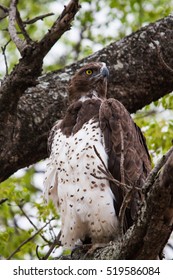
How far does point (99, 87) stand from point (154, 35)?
689 millimetres

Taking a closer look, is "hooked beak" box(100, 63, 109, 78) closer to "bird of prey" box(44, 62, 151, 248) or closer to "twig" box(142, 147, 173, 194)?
"bird of prey" box(44, 62, 151, 248)

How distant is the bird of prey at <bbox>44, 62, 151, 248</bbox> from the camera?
5.74m

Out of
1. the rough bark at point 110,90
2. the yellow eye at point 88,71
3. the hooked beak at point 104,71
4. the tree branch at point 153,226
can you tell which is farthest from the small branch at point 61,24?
the tree branch at point 153,226

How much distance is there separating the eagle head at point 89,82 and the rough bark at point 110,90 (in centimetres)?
8

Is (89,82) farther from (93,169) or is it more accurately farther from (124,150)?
Answer: (93,169)

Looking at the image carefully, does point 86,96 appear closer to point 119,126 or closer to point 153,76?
point 153,76

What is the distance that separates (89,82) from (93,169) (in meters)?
1.44

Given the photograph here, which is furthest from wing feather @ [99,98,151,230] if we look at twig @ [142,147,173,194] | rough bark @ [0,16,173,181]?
twig @ [142,147,173,194]

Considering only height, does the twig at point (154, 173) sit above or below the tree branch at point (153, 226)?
above

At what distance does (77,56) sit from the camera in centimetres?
1167

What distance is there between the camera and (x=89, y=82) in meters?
6.96

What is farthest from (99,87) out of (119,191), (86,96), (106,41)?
(106,41)

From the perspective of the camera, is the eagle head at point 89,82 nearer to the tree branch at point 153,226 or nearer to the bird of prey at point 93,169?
the bird of prey at point 93,169

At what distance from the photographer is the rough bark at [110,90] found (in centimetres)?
625
